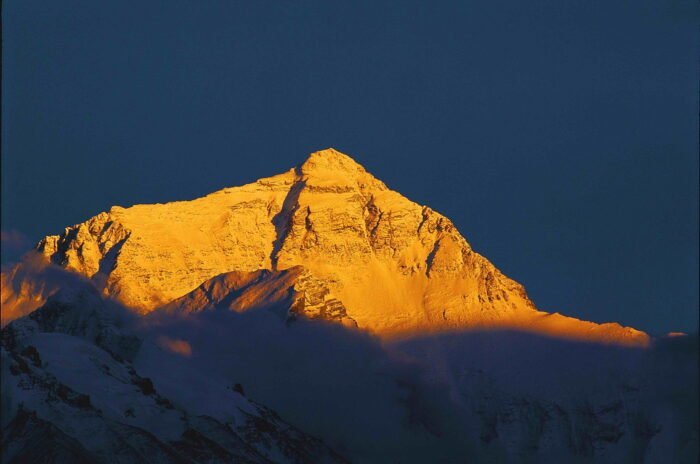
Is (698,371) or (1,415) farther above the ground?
(698,371)

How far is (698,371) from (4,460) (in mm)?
67084

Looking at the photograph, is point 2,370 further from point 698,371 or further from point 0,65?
point 698,371

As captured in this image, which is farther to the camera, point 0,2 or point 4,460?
point 4,460

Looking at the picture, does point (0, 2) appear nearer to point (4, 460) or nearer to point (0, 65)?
point (0, 65)

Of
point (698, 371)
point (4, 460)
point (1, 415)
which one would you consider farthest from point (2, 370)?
point (4, 460)

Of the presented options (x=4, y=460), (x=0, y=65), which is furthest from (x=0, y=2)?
(x=4, y=460)

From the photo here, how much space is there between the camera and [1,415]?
11512cm

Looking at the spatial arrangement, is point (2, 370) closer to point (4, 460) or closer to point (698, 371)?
point (698, 371)

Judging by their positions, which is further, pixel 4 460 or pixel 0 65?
pixel 4 460

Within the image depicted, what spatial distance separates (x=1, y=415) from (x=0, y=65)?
17493 mm

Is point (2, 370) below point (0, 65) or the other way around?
below

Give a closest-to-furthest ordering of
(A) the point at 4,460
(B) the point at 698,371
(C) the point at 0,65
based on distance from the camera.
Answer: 1. (C) the point at 0,65
2. (B) the point at 698,371
3. (A) the point at 4,460

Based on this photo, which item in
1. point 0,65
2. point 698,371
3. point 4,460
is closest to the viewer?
point 0,65

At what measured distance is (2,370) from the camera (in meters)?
116
